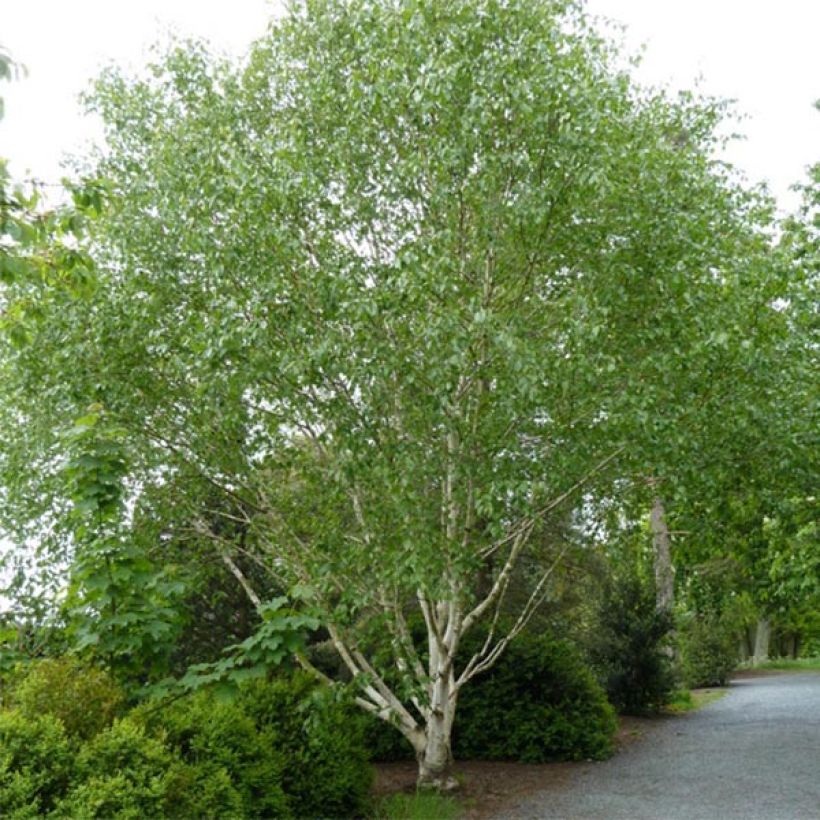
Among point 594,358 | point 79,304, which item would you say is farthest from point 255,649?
point 79,304

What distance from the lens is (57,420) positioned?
916 centimetres

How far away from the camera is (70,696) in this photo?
593 cm

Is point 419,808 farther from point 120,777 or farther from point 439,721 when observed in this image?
point 120,777

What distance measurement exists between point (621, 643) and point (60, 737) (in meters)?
10.6

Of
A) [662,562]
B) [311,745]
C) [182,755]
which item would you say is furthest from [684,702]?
[182,755]

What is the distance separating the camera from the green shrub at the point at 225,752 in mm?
6254

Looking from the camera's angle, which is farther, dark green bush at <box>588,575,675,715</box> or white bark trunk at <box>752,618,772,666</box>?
white bark trunk at <box>752,618,772,666</box>

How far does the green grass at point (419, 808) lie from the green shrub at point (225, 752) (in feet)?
3.94

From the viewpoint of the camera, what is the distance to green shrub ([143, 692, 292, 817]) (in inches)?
246

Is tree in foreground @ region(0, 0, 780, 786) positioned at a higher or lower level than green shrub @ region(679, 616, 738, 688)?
higher

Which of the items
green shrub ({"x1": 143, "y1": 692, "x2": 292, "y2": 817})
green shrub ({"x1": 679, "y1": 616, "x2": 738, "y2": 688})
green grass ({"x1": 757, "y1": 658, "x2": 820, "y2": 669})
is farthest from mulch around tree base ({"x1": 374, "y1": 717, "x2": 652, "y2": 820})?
green grass ({"x1": 757, "y1": 658, "x2": 820, "y2": 669})

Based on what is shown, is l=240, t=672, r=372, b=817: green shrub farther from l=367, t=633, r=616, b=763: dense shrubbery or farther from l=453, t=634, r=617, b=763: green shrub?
l=453, t=634, r=617, b=763: green shrub

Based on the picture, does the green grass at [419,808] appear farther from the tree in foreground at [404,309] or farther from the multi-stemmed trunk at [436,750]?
the tree in foreground at [404,309]

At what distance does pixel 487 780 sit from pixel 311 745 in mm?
2918
